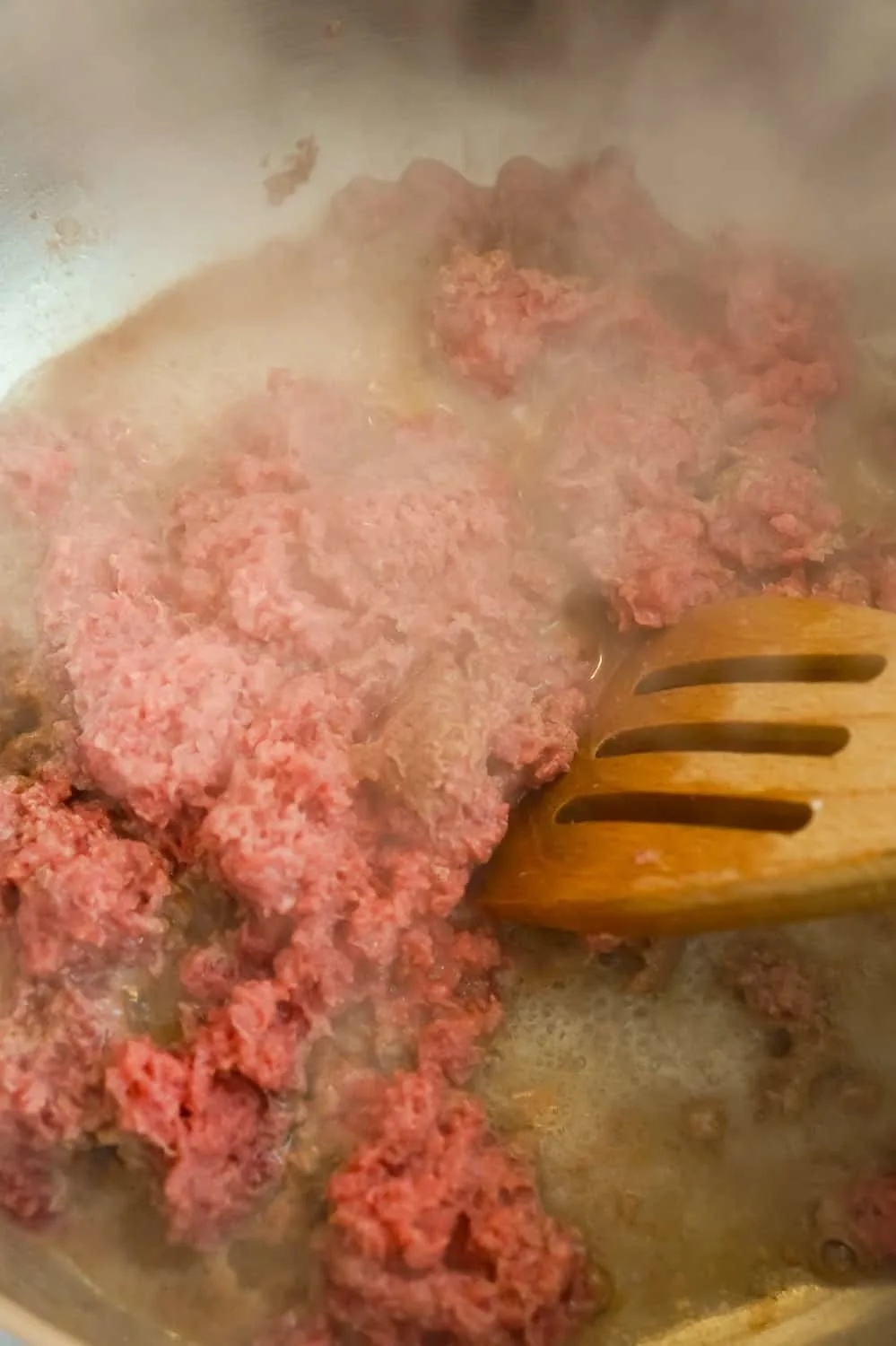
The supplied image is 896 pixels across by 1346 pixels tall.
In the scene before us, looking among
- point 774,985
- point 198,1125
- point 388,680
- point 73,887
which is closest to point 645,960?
point 774,985

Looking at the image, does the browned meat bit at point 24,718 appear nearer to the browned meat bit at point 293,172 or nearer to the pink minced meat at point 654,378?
the pink minced meat at point 654,378

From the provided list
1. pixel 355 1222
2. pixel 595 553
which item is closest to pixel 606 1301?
pixel 355 1222

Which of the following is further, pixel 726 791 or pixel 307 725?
pixel 307 725

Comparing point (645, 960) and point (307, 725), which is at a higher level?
point (307, 725)

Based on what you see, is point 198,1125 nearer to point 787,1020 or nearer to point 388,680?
point 388,680

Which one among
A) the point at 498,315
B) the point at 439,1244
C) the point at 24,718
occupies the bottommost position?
the point at 439,1244

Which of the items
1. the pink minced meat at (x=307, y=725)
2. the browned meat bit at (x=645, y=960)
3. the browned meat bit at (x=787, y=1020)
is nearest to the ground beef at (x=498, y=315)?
the pink minced meat at (x=307, y=725)

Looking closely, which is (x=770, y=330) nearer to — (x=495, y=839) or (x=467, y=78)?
(x=467, y=78)
